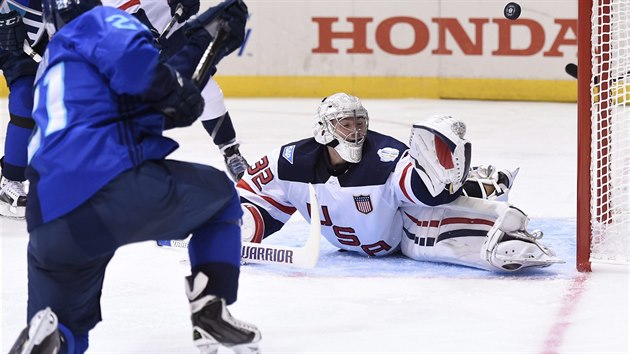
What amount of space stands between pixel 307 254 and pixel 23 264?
0.93 metres

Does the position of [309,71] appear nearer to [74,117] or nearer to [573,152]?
[573,152]

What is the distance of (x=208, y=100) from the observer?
16.1 ft

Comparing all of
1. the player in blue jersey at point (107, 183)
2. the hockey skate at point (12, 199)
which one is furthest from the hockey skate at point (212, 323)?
the hockey skate at point (12, 199)

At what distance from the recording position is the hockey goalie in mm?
3395

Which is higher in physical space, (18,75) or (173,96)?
(173,96)

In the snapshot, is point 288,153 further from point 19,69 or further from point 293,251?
point 19,69

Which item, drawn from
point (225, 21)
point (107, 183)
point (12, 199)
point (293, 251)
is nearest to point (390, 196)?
point (293, 251)

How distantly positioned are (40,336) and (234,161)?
9.02ft

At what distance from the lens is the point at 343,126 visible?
3.56 m

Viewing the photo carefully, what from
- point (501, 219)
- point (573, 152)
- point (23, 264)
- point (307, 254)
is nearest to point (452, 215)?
point (501, 219)

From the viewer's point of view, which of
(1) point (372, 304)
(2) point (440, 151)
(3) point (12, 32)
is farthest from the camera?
(3) point (12, 32)

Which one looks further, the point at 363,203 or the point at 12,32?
the point at 12,32

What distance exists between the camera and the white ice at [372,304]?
2.87m

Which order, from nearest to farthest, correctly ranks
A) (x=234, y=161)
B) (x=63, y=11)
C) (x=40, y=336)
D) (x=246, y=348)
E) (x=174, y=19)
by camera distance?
(x=40, y=336)
(x=246, y=348)
(x=63, y=11)
(x=174, y=19)
(x=234, y=161)
